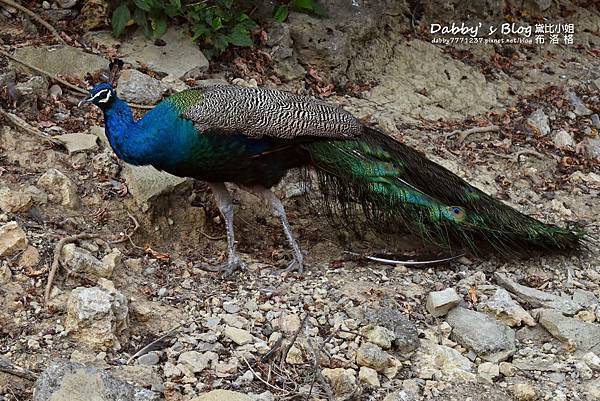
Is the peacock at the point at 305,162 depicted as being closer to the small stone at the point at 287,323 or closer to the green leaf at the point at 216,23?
the small stone at the point at 287,323

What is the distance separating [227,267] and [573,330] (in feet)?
5.01

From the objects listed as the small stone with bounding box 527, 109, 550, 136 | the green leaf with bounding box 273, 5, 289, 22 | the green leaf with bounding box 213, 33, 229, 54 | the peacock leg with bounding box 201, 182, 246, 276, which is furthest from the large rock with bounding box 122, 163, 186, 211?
the small stone with bounding box 527, 109, 550, 136

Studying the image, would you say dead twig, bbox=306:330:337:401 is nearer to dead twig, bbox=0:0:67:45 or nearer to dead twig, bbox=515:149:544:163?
dead twig, bbox=515:149:544:163

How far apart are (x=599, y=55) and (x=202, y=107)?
13.2ft

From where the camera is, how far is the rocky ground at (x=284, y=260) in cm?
322

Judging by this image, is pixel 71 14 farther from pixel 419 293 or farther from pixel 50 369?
pixel 50 369

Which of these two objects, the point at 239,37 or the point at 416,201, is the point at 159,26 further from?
the point at 416,201

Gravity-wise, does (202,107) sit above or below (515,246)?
above

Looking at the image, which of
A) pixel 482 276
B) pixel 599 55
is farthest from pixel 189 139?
pixel 599 55

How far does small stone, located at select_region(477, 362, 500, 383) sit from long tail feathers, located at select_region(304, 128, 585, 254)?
2.72 feet

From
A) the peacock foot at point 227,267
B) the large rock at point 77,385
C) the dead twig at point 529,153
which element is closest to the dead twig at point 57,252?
the peacock foot at point 227,267

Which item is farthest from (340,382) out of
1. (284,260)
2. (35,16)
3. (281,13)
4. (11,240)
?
(35,16)

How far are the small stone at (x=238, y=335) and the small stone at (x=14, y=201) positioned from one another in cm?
107

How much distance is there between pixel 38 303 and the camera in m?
3.36
